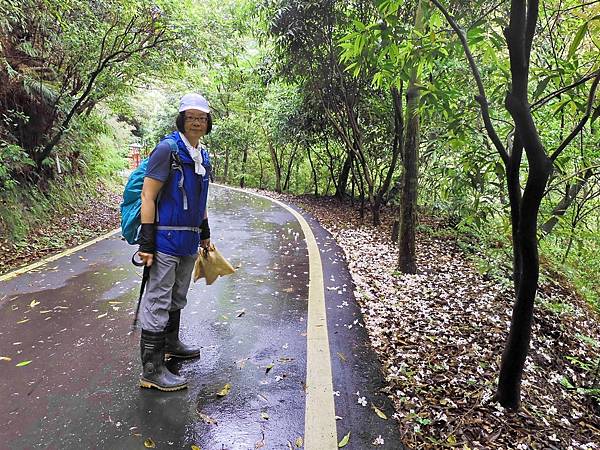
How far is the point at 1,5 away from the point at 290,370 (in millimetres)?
7255

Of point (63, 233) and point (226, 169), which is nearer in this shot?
point (63, 233)

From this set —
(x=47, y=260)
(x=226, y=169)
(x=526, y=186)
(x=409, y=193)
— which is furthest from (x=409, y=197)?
(x=226, y=169)

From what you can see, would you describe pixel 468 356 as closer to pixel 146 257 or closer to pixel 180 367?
pixel 180 367

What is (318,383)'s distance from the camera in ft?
11.4

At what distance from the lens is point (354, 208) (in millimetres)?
16625

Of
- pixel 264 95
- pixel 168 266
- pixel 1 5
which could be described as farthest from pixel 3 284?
pixel 264 95

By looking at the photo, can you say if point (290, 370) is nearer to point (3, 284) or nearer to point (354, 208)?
point (3, 284)

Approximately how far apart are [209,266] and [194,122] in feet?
4.82

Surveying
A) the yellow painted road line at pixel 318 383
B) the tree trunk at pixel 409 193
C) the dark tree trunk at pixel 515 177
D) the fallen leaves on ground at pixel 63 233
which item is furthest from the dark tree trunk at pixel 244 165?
the dark tree trunk at pixel 515 177

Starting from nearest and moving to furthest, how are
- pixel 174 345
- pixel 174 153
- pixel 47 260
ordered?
pixel 174 153, pixel 174 345, pixel 47 260

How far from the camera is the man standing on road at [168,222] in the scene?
3.25 meters

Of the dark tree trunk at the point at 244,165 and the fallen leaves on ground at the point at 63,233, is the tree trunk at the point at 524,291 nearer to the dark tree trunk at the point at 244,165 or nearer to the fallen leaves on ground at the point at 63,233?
the fallen leaves on ground at the point at 63,233

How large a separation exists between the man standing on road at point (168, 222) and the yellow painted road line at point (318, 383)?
3.38 feet

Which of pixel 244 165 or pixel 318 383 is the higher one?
pixel 244 165
